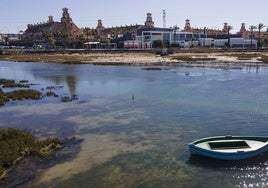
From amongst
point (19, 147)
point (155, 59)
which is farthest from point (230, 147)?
point (155, 59)

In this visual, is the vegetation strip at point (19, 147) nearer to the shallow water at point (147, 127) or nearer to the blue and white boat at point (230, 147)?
the shallow water at point (147, 127)

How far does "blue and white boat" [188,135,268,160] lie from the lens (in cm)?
1998

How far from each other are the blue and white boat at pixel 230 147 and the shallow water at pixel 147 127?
1.70 ft

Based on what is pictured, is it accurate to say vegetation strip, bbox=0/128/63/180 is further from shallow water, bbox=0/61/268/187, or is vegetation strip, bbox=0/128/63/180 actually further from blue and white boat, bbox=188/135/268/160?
blue and white boat, bbox=188/135/268/160

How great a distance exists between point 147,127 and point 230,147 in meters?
9.23

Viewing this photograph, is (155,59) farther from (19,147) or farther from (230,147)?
(19,147)

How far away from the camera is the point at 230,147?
2123 centimetres

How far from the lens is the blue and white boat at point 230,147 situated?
20.0 m

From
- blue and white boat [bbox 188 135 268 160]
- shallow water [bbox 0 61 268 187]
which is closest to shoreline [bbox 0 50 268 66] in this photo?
shallow water [bbox 0 61 268 187]

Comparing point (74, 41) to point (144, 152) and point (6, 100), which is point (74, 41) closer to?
point (6, 100)

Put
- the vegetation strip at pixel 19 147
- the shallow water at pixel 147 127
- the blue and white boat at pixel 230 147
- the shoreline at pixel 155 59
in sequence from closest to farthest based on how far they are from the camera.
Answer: the shallow water at pixel 147 127 → the blue and white boat at pixel 230 147 → the vegetation strip at pixel 19 147 → the shoreline at pixel 155 59

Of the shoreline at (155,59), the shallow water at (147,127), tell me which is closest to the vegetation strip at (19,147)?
the shallow water at (147,127)

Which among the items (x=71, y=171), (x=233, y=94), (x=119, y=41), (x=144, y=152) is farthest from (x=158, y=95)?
(x=119, y=41)

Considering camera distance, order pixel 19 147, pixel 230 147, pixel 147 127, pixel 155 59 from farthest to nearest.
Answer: pixel 155 59, pixel 147 127, pixel 19 147, pixel 230 147
